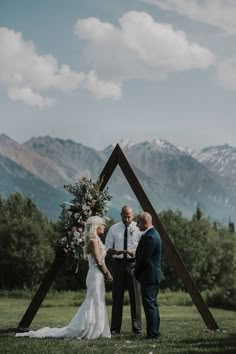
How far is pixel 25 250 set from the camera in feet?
222

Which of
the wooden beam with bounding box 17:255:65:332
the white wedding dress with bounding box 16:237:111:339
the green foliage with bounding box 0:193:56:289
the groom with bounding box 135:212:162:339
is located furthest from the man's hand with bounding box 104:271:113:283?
the green foliage with bounding box 0:193:56:289

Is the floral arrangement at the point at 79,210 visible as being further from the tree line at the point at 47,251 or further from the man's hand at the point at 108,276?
the tree line at the point at 47,251

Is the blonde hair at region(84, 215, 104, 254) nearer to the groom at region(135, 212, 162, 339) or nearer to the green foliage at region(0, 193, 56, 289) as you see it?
the groom at region(135, 212, 162, 339)

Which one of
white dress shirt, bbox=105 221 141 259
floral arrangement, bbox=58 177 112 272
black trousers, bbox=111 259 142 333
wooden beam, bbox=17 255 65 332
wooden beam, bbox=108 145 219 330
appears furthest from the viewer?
wooden beam, bbox=17 255 65 332

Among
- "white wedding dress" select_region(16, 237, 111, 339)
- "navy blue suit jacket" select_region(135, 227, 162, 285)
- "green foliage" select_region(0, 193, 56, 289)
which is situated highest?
"green foliage" select_region(0, 193, 56, 289)

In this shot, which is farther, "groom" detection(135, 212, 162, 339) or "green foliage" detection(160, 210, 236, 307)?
"green foliage" detection(160, 210, 236, 307)

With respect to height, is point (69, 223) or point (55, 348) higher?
point (69, 223)

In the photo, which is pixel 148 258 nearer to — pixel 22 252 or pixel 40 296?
pixel 40 296

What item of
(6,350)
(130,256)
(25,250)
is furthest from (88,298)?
(25,250)

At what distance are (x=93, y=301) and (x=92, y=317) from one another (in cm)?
33

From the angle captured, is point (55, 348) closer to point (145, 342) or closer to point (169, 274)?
point (145, 342)

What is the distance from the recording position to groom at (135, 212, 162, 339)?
13.9 metres

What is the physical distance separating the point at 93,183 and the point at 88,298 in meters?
2.83

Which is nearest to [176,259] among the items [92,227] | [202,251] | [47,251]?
[92,227]
